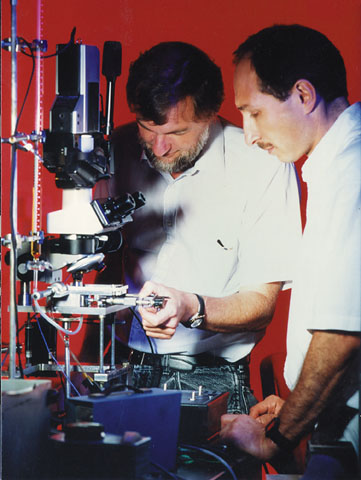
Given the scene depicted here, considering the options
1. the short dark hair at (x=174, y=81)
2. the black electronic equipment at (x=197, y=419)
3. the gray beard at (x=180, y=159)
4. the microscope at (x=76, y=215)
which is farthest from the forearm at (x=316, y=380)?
the short dark hair at (x=174, y=81)

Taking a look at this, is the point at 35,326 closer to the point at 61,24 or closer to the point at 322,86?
the point at 61,24

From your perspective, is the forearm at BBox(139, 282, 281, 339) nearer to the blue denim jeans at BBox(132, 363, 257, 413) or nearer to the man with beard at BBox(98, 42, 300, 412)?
the man with beard at BBox(98, 42, 300, 412)

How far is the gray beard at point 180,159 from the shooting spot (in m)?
1.95

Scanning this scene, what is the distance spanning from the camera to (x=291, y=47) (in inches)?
69.7

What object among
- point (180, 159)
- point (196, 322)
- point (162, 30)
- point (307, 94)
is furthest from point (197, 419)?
point (162, 30)

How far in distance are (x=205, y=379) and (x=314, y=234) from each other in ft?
2.08

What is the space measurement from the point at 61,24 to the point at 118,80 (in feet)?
0.89

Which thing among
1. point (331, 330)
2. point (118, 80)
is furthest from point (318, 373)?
point (118, 80)

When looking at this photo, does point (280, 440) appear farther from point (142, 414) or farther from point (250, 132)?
point (250, 132)

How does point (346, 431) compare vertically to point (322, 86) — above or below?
below

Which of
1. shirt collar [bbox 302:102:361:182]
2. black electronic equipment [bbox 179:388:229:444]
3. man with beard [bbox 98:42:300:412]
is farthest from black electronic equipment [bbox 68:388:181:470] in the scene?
shirt collar [bbox 302:102:361:182]

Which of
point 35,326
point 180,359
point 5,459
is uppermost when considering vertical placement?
point 35,326

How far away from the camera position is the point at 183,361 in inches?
78.4

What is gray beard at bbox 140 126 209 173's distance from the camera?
6.40 feet
